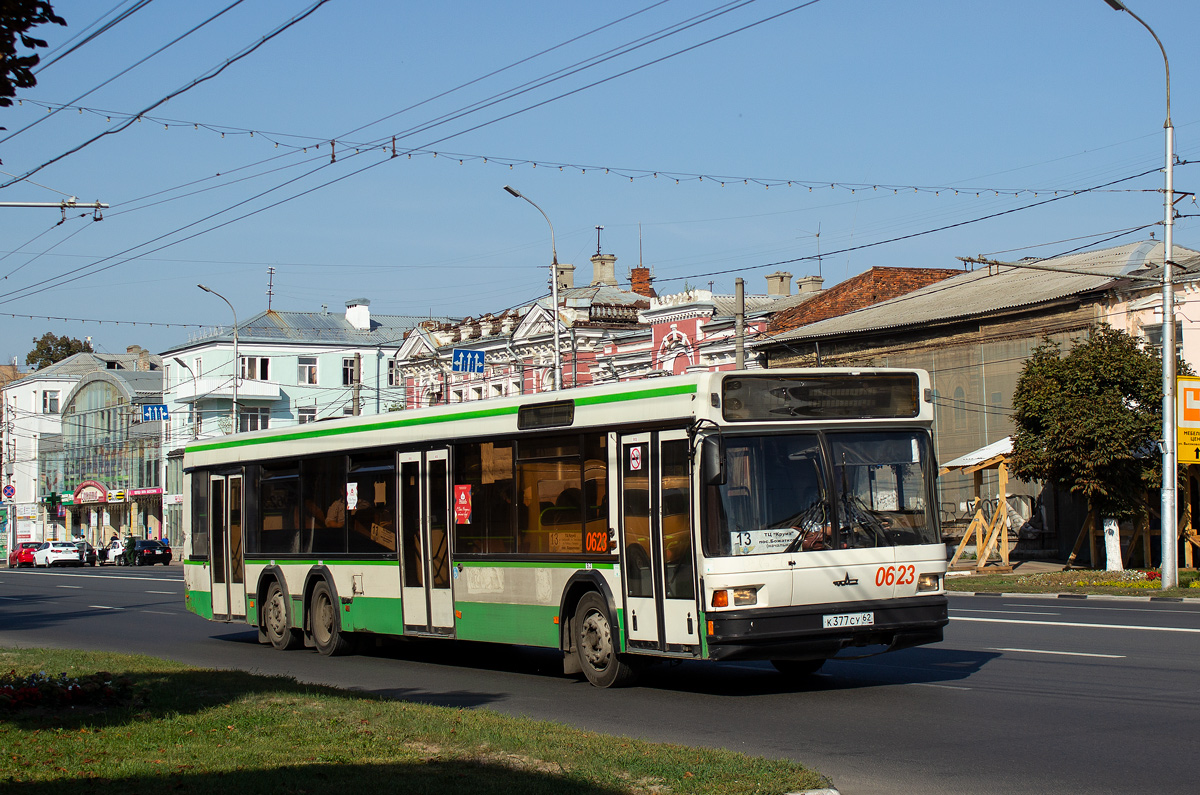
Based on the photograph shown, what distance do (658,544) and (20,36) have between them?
6.61 meters

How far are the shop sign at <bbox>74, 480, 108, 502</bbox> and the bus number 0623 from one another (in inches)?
3226

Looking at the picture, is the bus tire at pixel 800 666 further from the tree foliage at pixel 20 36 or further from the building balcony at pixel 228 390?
the building balcony at pixel 228 390

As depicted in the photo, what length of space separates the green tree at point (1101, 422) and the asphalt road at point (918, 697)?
9.19 m

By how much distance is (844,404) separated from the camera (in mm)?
12211

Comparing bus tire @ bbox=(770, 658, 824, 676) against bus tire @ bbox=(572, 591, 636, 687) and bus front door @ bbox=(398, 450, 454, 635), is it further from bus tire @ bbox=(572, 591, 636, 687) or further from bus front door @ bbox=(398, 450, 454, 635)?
bus front door @ bbox=(398, 450, 454, 635)

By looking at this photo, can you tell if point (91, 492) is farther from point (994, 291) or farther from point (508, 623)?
point (508, 623)

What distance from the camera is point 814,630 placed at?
38.0ft

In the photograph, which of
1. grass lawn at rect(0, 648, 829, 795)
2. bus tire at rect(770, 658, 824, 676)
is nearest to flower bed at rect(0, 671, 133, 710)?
grass lawn at rect(0, 648, 829, 795)

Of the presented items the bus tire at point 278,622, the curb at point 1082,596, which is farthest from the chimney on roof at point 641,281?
the bus tire at point 278,622

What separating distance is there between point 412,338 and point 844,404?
5512cm

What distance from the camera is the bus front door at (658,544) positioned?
11750mm

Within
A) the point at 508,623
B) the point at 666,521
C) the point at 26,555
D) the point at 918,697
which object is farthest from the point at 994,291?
the point at 26,555

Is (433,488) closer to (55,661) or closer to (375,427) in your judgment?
(375,427)

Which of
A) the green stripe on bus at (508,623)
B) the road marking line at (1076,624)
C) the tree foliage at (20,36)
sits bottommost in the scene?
the road marking line at (1076,624)
